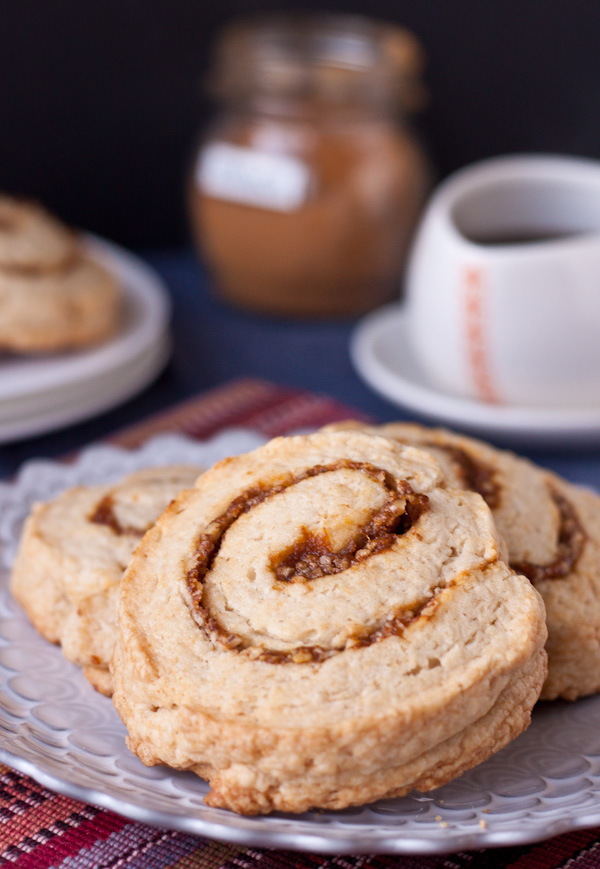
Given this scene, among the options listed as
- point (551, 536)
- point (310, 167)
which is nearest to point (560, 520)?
point (551, 536)

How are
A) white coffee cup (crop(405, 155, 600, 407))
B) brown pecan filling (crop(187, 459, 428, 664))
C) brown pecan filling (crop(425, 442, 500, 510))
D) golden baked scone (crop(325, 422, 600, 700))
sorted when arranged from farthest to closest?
white coffee cup (crop(405, 155, 600, 407)) → brown pecan filling (crop(425, 442, 500, 510)) → golden baked scone (crop(325, 422, 600, 700)) → brown pecan filling (crop(187, 459, 428, 664))

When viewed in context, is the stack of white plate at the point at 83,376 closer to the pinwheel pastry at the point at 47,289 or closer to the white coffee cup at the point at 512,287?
the pinwheel pastry at the point at 47,289

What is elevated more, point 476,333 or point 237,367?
point 476,333

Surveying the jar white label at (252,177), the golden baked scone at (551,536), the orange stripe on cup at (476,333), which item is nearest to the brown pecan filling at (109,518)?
the golden baked scone at (551,536)

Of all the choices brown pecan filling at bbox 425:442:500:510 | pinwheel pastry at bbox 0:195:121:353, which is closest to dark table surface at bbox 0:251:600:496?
pinwheel pastry at bbox 0:195:121:353

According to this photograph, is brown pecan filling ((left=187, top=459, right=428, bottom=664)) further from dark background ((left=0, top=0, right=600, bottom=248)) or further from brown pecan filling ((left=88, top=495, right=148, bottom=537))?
dark background ((left=0, top=0, right=600, bottom=248))

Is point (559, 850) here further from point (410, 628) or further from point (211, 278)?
point (211, 278)

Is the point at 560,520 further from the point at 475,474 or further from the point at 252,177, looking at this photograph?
the point at 252,177
